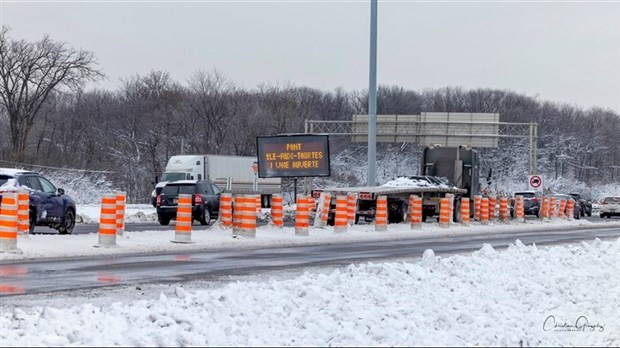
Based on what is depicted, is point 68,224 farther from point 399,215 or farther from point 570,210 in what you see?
point 570,210

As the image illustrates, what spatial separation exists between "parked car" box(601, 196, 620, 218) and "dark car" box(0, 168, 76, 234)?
46.8m

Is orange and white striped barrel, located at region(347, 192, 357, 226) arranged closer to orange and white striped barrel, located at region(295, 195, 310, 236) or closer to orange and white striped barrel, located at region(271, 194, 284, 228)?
orange and white striped barrel, located at region(271, 194, 284, 228)

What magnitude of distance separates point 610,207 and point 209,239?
150ft

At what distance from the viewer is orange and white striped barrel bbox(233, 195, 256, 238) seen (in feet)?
87.1

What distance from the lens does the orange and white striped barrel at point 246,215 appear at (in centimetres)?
2656

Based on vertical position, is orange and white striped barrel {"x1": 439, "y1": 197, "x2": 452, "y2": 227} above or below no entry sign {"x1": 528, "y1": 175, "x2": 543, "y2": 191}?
below

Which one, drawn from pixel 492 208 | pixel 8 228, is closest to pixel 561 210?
pixel 492 208

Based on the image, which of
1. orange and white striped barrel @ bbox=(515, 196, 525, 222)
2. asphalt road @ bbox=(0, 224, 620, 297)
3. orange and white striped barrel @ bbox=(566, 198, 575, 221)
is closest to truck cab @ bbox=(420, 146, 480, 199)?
orange and white striped barrel @ bbox=(515, 196, 525, 222)

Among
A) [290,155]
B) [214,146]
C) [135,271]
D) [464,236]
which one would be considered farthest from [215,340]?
[214,146]

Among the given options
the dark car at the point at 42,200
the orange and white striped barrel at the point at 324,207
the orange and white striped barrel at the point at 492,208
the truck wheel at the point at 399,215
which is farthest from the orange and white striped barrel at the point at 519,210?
the dark car at the point at 42,200

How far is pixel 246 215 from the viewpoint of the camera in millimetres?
26719

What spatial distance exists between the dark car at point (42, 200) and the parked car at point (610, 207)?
46772 mm

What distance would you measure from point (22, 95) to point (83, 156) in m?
16.7

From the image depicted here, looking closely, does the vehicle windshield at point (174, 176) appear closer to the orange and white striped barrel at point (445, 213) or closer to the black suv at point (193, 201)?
the black suv at point (193, 201)
